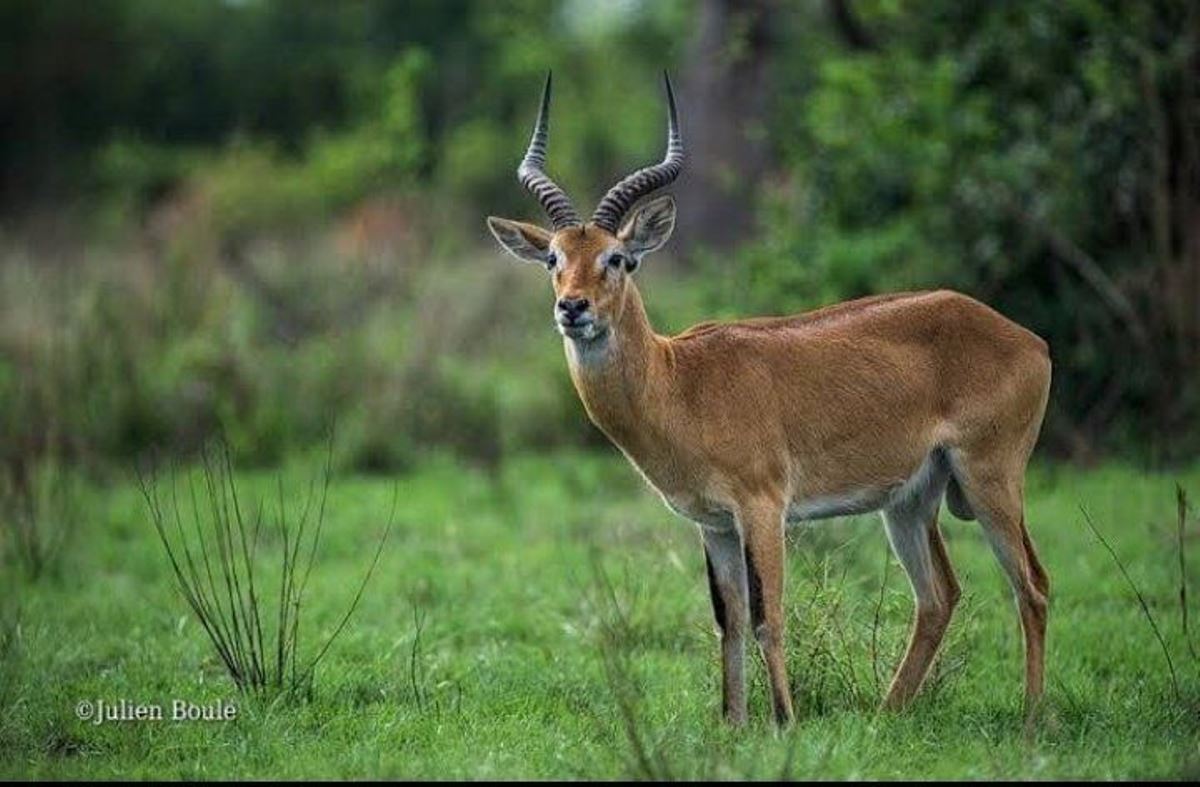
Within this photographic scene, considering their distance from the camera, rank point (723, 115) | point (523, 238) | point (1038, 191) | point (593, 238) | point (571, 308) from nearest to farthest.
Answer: point (571, 308), point (593, 238), point (523, 238), point (1038, 191), point (723, 115)

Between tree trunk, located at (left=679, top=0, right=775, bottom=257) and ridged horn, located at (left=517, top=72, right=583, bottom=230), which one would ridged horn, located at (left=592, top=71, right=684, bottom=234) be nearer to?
ridged horn, located at (left=517, top=72, right=583, bottom=230)

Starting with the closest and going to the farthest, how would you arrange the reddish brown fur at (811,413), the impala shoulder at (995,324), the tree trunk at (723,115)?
the reddish brown fur at (811,413) → the impala shoulder at (995,324) → the tree trunk at (723,115)

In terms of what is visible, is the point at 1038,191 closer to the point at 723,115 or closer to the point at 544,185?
the point at 544,185

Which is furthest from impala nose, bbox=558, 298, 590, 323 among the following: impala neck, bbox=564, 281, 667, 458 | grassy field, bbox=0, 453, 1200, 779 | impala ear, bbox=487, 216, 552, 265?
grassy field, bbox=0, 453, 1200, 779

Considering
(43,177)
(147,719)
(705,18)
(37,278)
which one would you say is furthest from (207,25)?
(147,719)

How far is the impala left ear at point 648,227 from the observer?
8.35 metres

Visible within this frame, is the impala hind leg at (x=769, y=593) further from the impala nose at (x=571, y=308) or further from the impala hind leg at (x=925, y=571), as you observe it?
the impala nose at (x=571, y=308)

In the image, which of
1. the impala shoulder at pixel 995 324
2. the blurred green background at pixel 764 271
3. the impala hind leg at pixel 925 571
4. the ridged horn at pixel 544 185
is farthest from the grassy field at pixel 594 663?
the blurred green background at pixel 764 271

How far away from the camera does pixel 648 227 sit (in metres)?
8.48

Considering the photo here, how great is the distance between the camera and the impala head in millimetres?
7996

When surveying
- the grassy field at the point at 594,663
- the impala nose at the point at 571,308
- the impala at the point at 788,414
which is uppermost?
the impala nose at the point at 571,308

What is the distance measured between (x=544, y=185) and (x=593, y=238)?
→ 16.6 inches

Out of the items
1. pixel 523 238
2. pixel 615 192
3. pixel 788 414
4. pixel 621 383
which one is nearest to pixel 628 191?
pixel 615 192

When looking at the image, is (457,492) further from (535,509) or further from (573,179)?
(573,179)
